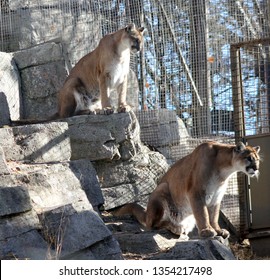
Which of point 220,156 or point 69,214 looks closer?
point 69,214

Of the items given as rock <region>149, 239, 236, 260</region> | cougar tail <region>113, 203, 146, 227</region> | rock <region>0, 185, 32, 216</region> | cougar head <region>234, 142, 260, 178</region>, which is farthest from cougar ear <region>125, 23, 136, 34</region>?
rock <region>149, 239, 236, 260</region>

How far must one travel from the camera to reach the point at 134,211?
10352 mm

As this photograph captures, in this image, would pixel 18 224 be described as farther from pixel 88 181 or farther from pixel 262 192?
pixel 262 192

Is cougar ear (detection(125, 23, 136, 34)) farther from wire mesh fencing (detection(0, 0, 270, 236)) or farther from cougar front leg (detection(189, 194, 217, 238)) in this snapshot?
cougar front leg (detection(189, 194, 217, 238))

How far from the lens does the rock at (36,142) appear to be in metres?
9.50

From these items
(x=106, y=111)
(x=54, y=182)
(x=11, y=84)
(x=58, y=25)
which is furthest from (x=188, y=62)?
(x=54, y=182)

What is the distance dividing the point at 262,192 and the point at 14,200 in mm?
4730

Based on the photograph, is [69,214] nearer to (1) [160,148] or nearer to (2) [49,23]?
(1) [160,148]

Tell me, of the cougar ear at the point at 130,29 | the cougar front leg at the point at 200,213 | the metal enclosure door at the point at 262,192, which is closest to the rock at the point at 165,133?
the metal enclosure door at the point at 262,192

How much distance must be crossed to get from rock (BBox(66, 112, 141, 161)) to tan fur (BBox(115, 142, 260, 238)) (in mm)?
1018

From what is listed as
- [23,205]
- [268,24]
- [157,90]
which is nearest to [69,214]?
[23,205]

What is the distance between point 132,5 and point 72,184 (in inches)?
185

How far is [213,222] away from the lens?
9.66 m

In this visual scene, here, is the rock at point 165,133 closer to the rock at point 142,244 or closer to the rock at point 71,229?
the rock at point 142,244
